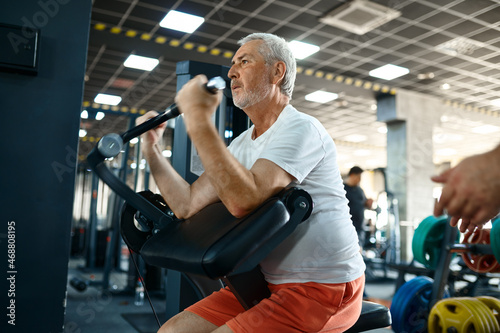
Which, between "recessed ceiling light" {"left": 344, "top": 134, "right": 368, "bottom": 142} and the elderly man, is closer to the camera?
the elderly man

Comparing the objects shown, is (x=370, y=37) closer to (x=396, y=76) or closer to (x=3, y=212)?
(x=396, y=76)

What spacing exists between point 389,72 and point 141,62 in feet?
15.0

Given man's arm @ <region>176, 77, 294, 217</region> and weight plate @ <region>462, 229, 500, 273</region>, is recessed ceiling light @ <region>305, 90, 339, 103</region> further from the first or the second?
man's arm @ <region>176, 77, 294, 217</region>

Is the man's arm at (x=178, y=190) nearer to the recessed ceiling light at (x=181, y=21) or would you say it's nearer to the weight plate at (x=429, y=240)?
the weight plate at (x=429, y=240)

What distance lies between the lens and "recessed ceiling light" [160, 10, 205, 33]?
5.98m

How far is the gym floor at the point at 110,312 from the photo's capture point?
344cm

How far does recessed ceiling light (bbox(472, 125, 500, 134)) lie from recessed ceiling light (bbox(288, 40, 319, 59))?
22.9 feet

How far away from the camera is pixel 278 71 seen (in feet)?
4.25

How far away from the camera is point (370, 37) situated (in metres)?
6.57

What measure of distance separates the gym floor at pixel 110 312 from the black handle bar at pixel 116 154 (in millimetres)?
2486

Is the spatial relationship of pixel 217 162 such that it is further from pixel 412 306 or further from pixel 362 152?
pixel 362 152

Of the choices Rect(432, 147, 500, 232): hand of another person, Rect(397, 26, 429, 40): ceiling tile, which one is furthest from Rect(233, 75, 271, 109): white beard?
Rect(397, 26, 429, 40): ceiling tile

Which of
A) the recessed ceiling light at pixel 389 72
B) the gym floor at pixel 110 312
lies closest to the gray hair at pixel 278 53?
the gym floor at pixel 110 312

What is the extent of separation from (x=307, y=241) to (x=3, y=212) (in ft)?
3.88
